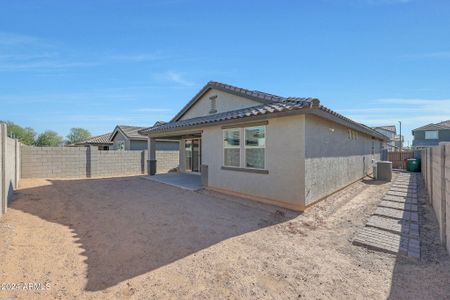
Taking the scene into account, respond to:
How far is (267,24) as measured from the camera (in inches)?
340

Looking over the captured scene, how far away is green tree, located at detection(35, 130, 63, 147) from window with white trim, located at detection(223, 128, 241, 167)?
5698 centimetres

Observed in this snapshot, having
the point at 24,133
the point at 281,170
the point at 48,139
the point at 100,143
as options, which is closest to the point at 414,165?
the point at 281,170

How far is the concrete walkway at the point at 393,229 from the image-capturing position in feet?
14.2

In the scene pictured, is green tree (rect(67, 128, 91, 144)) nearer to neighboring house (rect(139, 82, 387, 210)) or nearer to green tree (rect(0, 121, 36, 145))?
green tree (rect(0, 121, 36, 145))

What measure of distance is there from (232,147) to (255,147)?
1080mm

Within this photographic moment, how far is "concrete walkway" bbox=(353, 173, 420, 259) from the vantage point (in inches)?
170

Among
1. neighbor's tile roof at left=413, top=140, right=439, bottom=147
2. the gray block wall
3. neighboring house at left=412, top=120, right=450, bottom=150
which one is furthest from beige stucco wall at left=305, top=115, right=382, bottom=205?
neighbor's tile roof at left=413, top=140, right=439, bottom=147

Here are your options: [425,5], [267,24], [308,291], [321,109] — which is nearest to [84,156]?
[267,24]

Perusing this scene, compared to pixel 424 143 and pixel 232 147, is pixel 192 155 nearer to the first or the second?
pixel 232 147

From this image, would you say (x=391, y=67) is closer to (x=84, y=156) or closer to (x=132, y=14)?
(x=132, y=14)

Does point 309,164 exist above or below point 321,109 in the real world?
below

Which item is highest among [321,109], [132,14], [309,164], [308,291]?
[132,14]

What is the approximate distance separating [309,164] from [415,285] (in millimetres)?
3903

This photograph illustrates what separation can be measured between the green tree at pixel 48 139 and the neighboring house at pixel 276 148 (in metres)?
54.6
